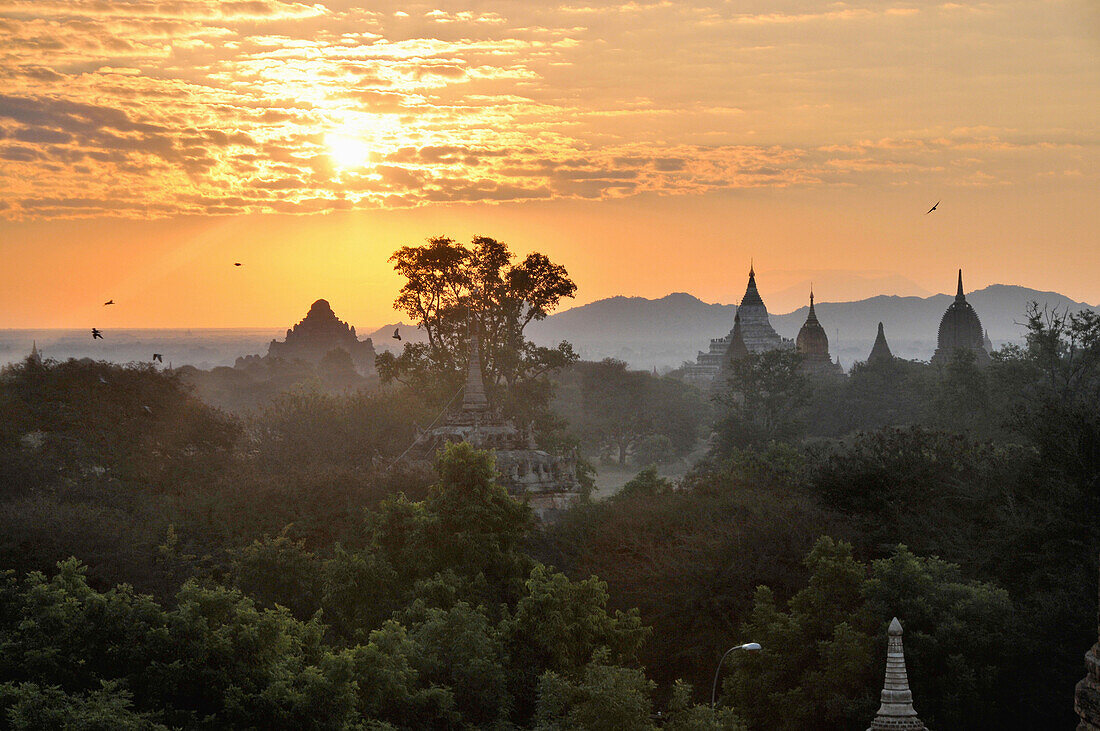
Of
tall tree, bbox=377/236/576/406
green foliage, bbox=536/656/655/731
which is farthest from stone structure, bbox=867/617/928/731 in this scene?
tall tree, bbox=377/236/576/406

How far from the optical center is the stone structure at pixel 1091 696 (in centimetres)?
1092

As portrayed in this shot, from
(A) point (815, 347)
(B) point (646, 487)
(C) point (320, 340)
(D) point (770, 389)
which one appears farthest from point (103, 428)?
(C) point (320, 340)

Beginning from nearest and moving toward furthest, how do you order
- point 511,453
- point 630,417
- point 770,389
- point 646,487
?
1. point 511,453
2. point 646,487
3. point 770,389
4. point 630,417

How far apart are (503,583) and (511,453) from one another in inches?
550

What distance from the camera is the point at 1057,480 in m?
26.2

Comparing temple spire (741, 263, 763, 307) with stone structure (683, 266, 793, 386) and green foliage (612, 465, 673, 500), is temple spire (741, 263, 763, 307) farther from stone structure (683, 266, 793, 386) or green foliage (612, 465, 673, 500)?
green foliage (612, 465, 673, 500)

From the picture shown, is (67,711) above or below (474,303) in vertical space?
below

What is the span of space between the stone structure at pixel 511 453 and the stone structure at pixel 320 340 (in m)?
112

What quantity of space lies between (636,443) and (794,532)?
6656 centimetres

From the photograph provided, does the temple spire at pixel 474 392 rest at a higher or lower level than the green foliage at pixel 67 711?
higher

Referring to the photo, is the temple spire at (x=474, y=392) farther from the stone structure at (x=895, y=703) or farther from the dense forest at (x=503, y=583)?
the stone structure at (x=895, y=703)

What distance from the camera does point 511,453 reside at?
39.6 meters

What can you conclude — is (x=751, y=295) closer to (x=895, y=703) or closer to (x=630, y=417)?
(x=630, y=417)

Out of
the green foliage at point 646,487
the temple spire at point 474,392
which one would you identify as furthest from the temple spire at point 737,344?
the green foliage at point 646,487
